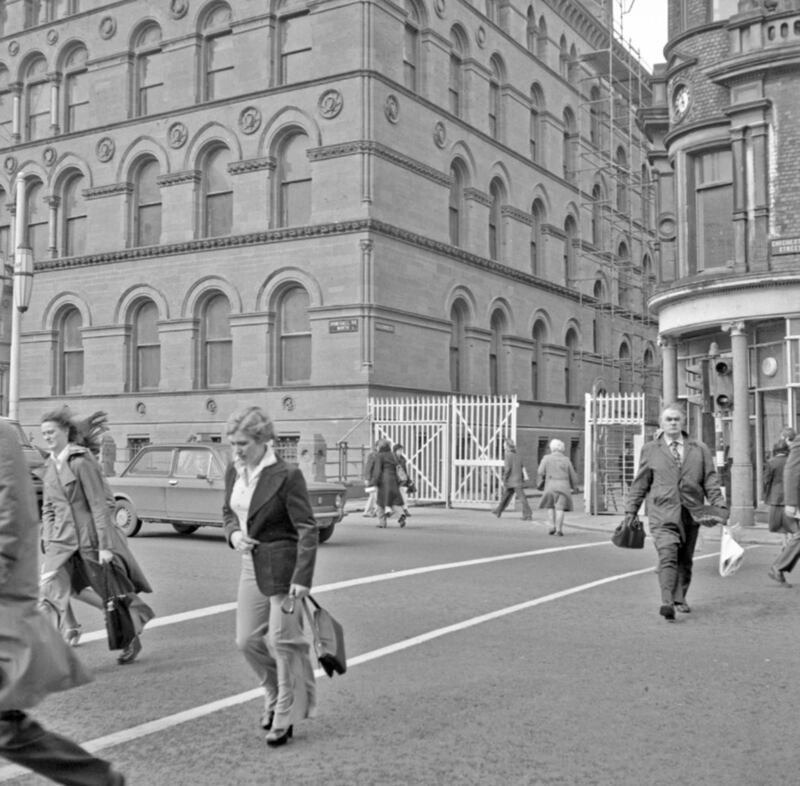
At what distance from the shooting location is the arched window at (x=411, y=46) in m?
30.5

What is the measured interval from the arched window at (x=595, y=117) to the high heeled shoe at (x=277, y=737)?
3941cm

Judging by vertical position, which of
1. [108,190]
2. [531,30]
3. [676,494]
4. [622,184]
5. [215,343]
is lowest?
[676,494]

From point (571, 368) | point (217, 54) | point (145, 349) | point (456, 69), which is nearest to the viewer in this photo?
point (217, 54)

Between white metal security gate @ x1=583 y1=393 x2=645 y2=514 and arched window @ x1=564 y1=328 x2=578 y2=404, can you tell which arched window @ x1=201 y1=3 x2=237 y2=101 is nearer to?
white metal security gate @ x1=583 y1=393 x2=645 y2=514

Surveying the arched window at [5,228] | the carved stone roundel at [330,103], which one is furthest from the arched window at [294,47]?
the arched window at [5,228]

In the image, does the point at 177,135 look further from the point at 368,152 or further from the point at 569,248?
the point at 569,248

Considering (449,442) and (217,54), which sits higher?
(217,54)

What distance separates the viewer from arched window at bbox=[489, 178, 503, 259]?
34.9 metres

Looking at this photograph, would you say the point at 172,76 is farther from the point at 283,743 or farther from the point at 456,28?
the point at 283,743

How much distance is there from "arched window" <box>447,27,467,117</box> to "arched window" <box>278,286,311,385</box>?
8.28 meters

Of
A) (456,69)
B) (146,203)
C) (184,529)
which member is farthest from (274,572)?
(456,69)

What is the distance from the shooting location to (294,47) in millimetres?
29891

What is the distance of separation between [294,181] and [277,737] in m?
25.4

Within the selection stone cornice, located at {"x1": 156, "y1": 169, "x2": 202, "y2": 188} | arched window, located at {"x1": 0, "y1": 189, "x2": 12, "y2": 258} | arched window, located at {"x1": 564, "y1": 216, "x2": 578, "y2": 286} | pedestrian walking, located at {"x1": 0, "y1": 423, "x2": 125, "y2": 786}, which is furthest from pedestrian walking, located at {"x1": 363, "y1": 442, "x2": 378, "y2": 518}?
arched window, located at {"x1": 564, "y1": 216, "x2": 578, "y2": 286}
